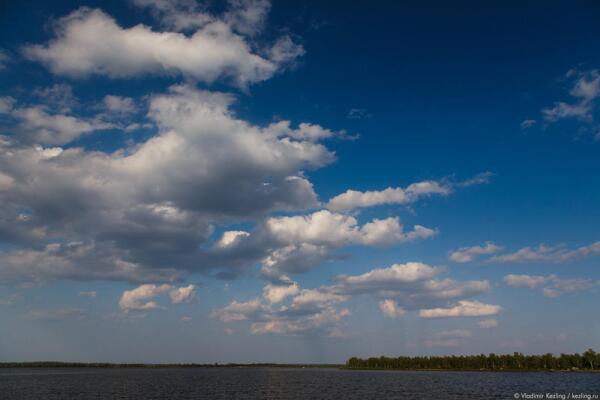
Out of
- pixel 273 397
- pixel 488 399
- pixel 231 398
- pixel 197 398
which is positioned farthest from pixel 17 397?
pixel 488 399

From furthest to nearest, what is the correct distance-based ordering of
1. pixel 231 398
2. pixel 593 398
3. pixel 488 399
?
pixel 231 398
pixel 488 399
pixel 593 398

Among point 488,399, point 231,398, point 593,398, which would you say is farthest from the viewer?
point 231,398

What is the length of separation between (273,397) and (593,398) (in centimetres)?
6715

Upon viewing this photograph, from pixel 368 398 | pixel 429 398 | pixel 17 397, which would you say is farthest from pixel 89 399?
pixel 429 398

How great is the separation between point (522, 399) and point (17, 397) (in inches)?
4429

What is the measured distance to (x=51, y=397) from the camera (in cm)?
10338

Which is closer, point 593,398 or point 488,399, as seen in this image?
point 593,398

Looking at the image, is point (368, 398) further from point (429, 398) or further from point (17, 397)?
point (17, 397)

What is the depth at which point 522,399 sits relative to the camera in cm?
9400

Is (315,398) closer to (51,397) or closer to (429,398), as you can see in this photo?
(429,398)

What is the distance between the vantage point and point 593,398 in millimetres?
90188

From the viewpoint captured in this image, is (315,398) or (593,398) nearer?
(593,398)

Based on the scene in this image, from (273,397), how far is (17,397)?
59.2 m

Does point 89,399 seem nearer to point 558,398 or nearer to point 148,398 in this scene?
point 148,398
